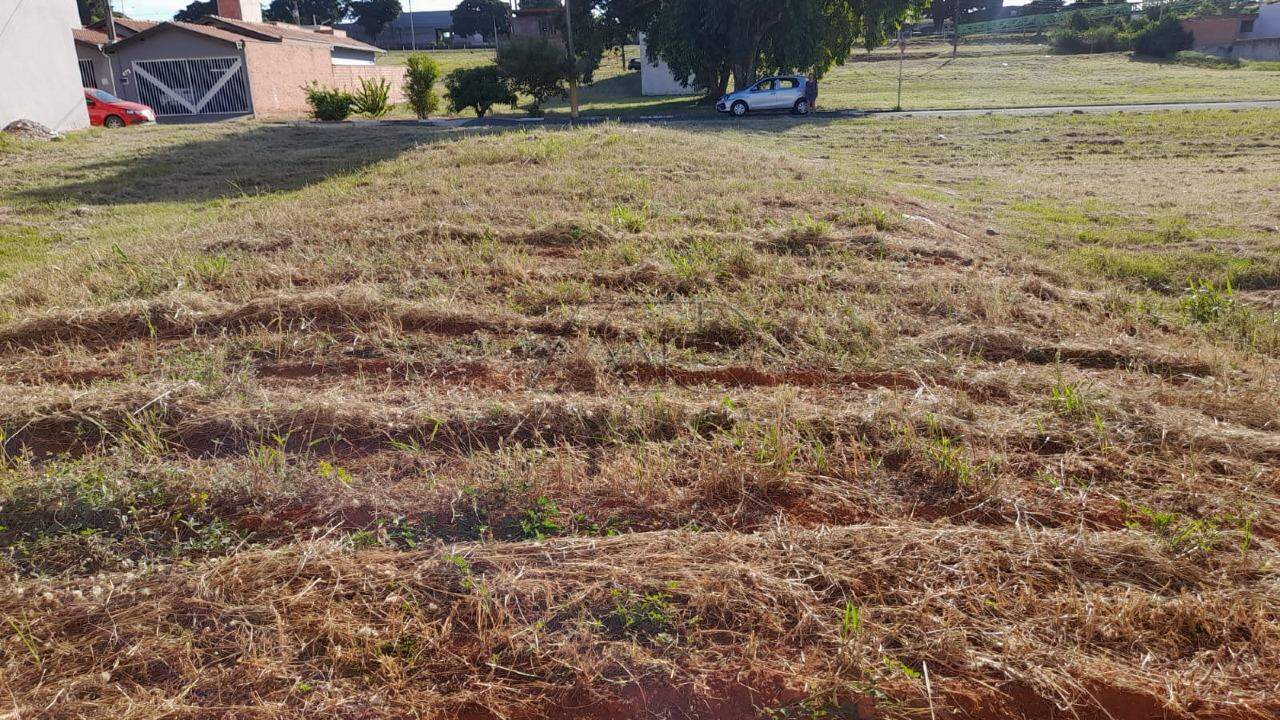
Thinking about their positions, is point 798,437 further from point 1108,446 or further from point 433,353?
point 433,353

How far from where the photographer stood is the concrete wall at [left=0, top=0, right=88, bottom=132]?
18.9 meters

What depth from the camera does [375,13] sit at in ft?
254

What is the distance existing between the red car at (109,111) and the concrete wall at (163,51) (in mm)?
8243

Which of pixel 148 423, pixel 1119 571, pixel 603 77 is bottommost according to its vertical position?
pixel 1119 571

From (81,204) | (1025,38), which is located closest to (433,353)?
(81,204)

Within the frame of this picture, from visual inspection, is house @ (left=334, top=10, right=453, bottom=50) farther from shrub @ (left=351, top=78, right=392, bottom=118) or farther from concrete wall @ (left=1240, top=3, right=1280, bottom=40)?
concrete wall @ (left=1240, top=3, right=1280, bottom=40)

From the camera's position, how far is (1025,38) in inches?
2440

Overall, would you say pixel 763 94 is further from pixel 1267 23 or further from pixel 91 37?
pixel 1267 23

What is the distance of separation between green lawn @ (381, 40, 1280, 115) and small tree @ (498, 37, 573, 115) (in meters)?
2.27

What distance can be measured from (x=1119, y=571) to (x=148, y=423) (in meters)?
4.00

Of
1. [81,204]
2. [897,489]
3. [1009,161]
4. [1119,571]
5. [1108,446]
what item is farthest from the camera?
[1009,161]

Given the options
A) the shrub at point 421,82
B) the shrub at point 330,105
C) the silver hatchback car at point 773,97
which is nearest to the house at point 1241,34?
the silver hatchback car at point 773,97

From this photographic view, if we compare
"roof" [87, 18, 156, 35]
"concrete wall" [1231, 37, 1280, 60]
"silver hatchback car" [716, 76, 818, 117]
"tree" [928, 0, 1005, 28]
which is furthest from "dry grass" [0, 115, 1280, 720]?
"tree" [928, 0, 1005, 28]

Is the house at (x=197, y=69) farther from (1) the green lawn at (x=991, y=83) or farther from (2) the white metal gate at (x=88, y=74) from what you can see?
(1) the green lawn at (x=991, y=83)
